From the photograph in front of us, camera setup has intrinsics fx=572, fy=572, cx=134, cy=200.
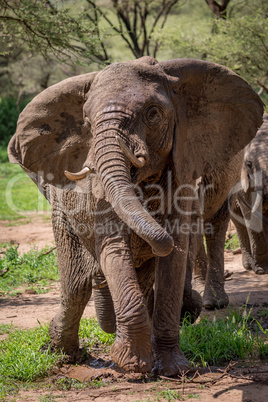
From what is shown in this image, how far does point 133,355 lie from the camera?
3156 millimetres

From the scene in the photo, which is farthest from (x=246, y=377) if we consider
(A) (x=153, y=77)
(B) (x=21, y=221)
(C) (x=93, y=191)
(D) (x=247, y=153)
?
(B) (x=21, y=221)

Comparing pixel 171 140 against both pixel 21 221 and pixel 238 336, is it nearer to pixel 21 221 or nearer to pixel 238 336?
pixel 238 336

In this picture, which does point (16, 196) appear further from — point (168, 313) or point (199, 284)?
point (168, 313)

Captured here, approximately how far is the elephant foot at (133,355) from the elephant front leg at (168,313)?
57 centimetres

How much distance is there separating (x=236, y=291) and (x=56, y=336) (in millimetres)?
2846

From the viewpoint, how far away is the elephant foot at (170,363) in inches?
146

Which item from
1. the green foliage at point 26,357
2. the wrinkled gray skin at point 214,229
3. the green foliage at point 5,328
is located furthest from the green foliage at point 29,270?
the green foliage at point 26,357

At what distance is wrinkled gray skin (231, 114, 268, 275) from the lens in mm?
6895

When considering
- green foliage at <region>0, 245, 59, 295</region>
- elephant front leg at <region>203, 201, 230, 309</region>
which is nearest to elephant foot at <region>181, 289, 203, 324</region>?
elephant front leg at <region>203, 201, 230, 309</region>

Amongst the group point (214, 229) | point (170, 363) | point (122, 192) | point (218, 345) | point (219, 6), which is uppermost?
point (219, 6)

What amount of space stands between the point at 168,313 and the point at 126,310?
63 centimetres

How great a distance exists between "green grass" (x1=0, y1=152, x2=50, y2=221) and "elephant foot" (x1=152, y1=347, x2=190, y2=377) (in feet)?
27.9

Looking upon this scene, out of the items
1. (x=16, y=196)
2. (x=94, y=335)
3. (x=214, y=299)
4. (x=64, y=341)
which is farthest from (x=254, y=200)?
(x=16, y=196)

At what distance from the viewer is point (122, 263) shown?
3.34 metres
